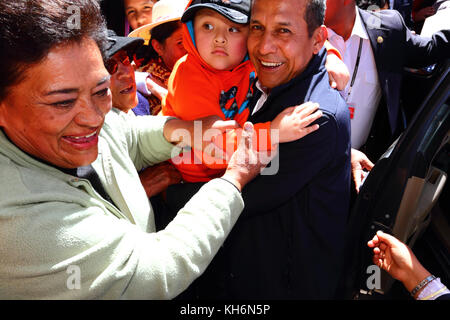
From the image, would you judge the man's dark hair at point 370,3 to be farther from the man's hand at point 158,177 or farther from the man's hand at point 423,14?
the man's hand at point 158,177

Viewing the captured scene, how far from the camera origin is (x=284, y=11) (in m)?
1.85

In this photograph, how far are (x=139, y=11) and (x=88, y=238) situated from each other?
299 centimetres

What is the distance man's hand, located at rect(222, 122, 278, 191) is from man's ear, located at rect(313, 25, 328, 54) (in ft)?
1.89

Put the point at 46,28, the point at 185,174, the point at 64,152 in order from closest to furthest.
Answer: the point at 46,28
the point at 64,152
the point at 185,174

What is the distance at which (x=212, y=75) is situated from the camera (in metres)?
2.37

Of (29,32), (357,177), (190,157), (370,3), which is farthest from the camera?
(370,3)

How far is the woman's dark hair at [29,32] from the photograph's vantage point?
→ 117 cm

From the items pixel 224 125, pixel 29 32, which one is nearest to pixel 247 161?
pixel 224 125

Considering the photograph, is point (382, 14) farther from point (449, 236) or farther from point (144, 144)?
point (144, 144)

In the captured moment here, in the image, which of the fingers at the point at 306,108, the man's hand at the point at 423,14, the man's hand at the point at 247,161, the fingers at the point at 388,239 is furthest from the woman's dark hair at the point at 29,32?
the man's hand at the point at 423,14

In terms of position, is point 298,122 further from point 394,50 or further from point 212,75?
point 394,50

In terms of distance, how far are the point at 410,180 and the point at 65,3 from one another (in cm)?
164

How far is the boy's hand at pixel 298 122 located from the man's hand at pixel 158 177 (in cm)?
95

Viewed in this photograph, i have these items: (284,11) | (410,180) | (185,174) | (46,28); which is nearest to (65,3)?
(46,28)
